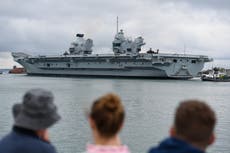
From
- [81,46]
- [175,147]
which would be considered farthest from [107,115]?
[81,46]

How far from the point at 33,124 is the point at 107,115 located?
0.69 metres

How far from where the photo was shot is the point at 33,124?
3.42 metres

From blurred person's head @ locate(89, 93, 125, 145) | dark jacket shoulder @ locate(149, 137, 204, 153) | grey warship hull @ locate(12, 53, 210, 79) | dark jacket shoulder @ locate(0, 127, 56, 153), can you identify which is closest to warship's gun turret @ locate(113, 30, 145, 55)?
grey warship hull @ locate(12, 53, 210, 79)

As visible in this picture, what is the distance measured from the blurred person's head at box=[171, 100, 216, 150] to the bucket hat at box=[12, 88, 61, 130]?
106 centimetres

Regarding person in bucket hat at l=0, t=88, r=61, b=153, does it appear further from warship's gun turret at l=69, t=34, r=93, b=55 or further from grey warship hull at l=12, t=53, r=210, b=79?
warship's gun turret at l=69, t=34, r=93, b=55

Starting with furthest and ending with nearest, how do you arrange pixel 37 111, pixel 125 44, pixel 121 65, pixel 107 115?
pixel 125 44 < pixel 121 65 < pixel 37 111 < pixel 107 115

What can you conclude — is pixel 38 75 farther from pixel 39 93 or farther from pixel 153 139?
pixel 39 93

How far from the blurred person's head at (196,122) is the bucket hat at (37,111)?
106cm

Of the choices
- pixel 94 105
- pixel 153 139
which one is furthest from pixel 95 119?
pixel 153 139

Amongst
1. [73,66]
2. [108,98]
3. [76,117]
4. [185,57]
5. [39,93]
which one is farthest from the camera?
[73,66]

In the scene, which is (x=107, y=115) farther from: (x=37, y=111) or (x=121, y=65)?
(x=121, y=65)

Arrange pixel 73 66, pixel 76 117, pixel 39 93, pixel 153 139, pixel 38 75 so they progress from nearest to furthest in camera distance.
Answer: pixel 39 93
pixel 153 139
pixel 76 117
pixel 73 66
pixel 38 75

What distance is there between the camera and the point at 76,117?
24812 millimetres

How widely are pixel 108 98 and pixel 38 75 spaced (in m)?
109
